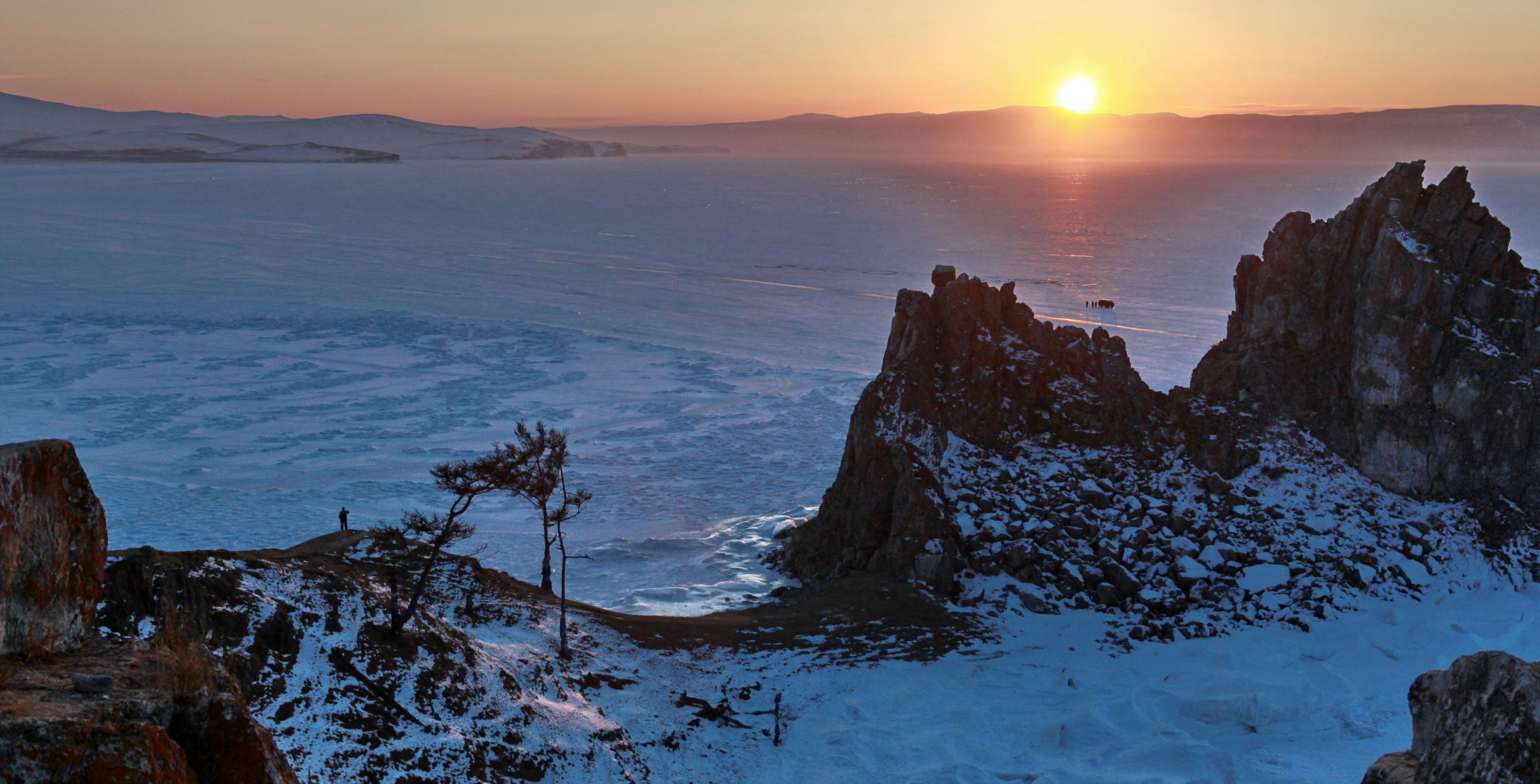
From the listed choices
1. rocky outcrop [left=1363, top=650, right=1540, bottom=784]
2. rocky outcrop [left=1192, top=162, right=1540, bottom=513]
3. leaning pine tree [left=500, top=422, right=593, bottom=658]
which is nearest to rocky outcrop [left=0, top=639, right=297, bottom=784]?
rocky outcrop [left=1363, top=650, right=1540, bottom=784]

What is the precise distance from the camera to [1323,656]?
23.9m

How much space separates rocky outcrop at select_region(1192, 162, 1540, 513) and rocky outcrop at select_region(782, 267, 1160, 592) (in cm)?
360

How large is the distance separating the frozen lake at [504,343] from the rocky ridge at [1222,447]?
5.92 m

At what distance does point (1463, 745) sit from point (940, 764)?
423 inches

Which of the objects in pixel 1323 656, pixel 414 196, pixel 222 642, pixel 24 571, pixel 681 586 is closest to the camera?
pixel 24 571

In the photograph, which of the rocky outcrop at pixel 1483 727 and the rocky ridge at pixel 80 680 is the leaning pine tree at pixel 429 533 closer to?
the rocky ridge at pixel 80 680

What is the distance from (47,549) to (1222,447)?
27238 millimetres

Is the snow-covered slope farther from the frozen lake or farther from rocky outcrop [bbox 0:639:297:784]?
rocky outcrop [bbox 0:639:297:784]

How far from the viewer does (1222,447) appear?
29172 mm

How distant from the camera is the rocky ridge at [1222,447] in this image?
26531 millimetres

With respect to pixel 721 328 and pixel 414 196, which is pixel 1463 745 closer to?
pixel 721 328

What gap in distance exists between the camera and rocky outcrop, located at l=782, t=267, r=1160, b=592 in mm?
27531

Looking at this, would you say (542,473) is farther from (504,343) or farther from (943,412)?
(504,343)

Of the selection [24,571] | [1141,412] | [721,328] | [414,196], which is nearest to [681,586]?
[1141,412]
